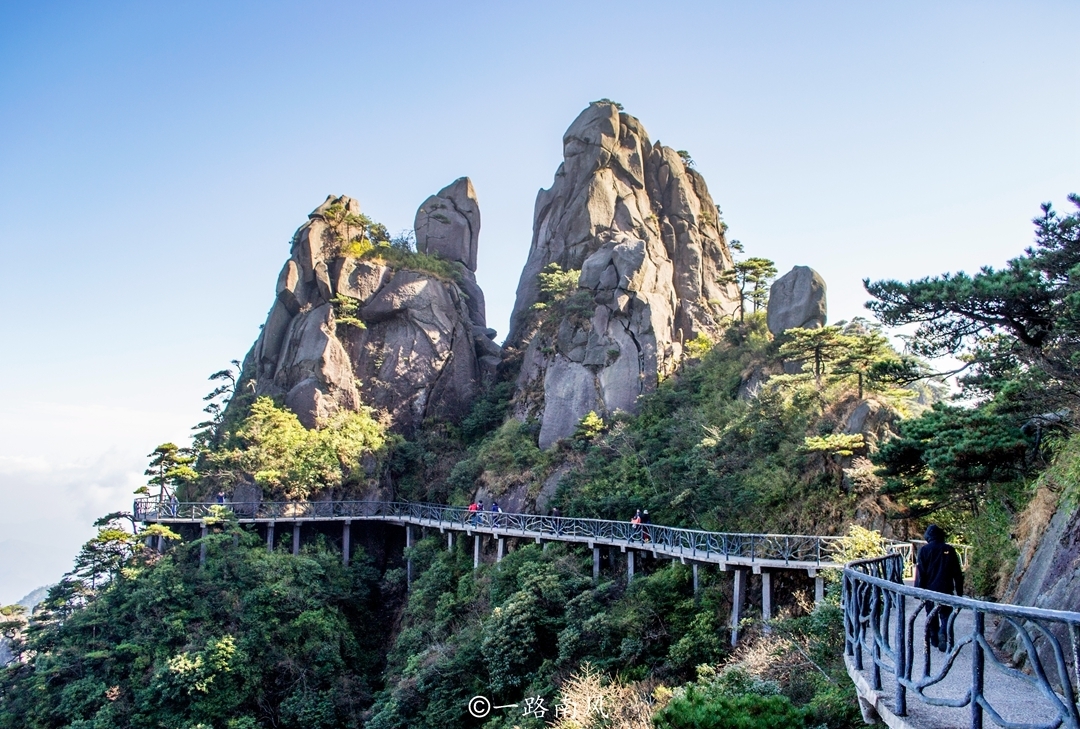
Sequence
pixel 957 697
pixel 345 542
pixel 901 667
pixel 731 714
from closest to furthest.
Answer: pixel 901 667 < pixel 957 697 < pixel 731 714 < pixel 345 542

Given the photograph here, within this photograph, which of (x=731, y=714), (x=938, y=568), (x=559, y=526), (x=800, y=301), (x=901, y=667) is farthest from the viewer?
(x=800, y=301)

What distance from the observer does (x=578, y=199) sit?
1633 inches

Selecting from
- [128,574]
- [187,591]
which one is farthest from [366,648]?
[128,574]

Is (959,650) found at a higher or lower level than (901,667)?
higher

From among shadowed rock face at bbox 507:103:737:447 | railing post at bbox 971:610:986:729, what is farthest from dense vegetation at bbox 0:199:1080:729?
railing post at bbox 971:610:986:729

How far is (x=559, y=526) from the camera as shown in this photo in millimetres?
26312

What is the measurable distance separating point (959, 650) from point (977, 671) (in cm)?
13

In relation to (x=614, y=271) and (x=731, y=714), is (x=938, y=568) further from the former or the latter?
(x=614, y=271)

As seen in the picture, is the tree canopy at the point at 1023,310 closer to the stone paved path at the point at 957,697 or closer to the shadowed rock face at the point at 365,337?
the stone paved path at the point at 957,697

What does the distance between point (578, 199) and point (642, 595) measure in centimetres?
2530

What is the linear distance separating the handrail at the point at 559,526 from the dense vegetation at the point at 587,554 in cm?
79

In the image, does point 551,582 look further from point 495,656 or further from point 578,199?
point 578,199

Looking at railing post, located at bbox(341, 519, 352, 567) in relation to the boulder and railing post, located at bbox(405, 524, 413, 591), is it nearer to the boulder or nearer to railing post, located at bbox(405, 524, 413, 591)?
railing post, located at bbox(405, 524, 413, 591)

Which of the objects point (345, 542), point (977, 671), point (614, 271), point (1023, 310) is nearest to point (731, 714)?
point (977, 671)
